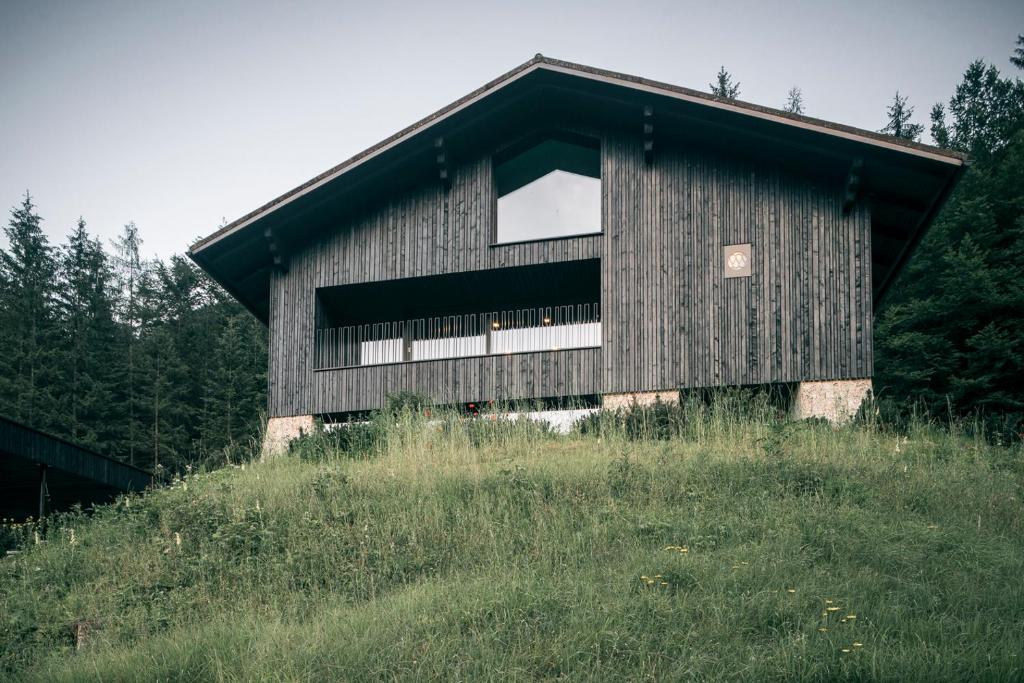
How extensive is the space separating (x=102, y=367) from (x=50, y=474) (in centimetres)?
2481

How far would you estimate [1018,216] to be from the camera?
998 inches

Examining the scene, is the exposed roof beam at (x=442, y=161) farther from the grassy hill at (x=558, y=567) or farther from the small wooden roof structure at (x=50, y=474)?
the small wooden roof structure at (x=50, y=474)

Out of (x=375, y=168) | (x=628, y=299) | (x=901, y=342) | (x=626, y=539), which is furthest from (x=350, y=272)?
(x=901, y=342)

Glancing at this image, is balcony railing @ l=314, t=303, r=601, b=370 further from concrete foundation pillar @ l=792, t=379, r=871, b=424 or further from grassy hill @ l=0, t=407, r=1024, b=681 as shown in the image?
grassy hill @ l=0, t=407, r=1024, b=681

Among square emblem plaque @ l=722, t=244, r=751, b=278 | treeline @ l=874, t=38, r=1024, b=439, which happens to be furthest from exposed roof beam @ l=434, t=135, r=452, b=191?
treeline @ l=874, t=38, r=1024, b=439

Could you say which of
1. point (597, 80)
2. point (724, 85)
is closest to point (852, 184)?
point (597, 80)

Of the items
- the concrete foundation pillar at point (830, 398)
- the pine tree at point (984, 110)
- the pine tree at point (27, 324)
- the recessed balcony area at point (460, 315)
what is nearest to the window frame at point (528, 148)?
the recessed balcony area at point (460, 315)

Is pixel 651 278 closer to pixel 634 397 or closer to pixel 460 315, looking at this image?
pixel 634 397

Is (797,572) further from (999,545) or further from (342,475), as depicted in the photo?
(342,475)

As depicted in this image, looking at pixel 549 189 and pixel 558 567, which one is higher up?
pixel 549 189

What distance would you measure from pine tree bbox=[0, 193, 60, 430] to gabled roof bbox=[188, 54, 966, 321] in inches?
837

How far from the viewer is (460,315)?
18.8 m

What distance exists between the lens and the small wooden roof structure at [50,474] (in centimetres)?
1473

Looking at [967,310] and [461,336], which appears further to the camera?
[967,310]
